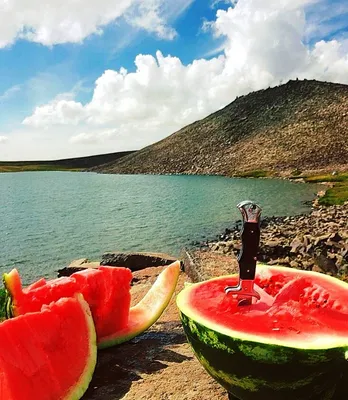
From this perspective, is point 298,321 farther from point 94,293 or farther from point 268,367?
point 94,293

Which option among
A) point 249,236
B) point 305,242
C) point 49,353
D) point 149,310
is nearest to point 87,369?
point 49,353

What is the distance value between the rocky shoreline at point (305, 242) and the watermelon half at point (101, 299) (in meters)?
3.03

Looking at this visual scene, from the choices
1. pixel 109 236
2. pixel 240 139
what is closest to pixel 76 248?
pixel 109 236

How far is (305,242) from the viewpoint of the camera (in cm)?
1395

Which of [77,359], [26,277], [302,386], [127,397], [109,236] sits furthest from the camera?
[109,236]

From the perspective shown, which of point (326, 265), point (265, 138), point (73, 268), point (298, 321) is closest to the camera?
point (298, 321)

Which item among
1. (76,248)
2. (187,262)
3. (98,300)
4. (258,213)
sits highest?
(258,213)

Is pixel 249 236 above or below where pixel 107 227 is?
above

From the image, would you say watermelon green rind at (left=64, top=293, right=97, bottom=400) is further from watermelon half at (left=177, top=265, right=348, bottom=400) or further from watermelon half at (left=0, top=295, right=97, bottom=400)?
watermelon half at (left=177, top=265, right=348, bottom=400)

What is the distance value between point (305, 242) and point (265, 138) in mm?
89367

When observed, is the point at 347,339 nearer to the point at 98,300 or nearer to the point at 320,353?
the point at 320,353

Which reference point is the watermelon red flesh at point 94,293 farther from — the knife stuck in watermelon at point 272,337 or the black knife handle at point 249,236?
the black knife handle at point 249,236

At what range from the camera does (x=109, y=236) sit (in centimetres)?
2278

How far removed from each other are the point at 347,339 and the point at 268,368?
35cm
